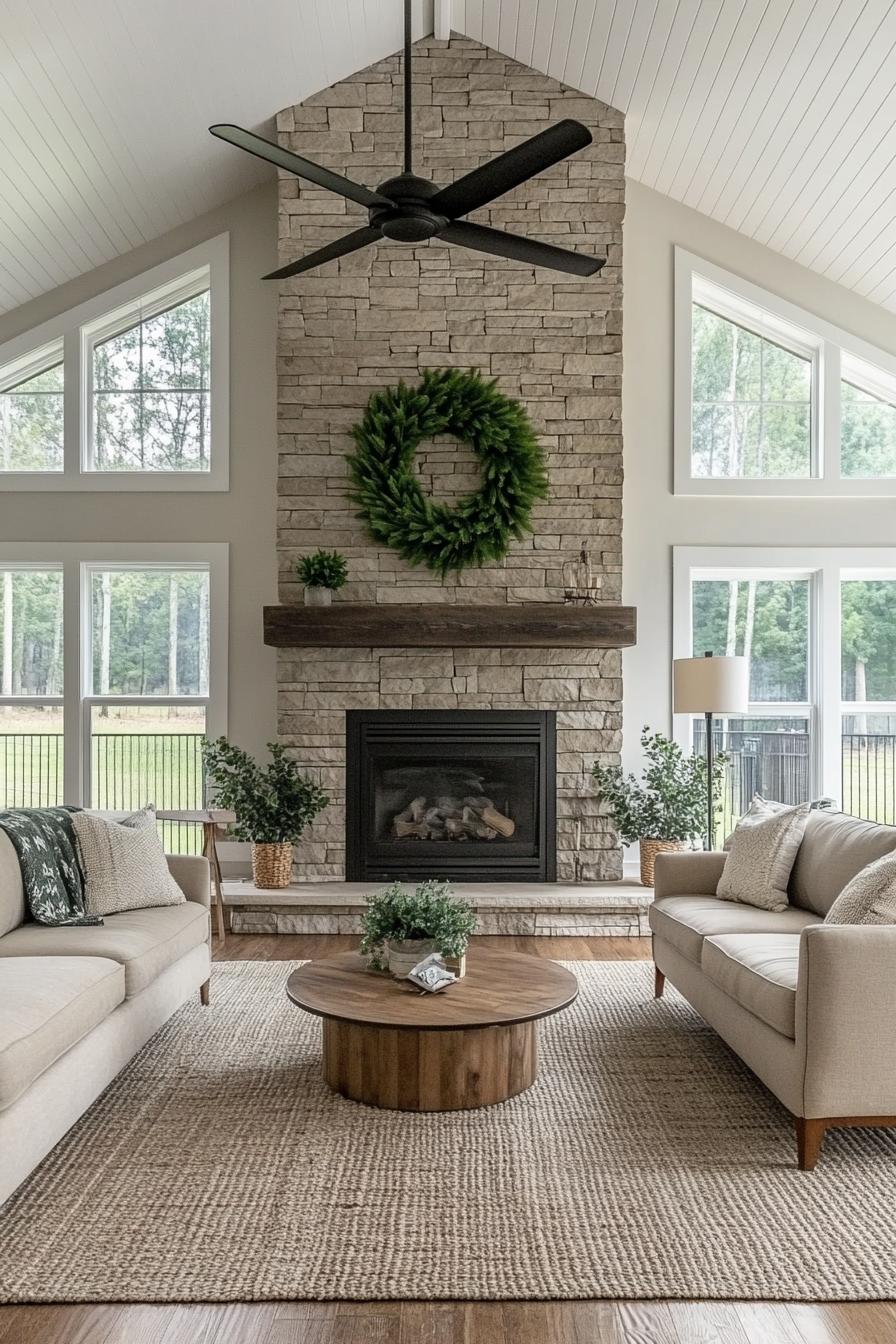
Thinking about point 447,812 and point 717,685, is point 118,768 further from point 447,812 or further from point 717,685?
point 717,685

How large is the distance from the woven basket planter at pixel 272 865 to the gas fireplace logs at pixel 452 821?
0.61 metres

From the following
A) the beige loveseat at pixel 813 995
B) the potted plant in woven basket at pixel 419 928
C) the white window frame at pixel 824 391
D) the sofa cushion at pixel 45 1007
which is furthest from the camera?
the white window frame at pixel 824 391

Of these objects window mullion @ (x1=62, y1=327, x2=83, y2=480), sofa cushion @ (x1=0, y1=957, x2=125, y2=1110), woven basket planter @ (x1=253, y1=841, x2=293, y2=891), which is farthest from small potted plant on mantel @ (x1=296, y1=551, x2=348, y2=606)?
sofa cushion @ (x1=0, y1=957, x2=125, y2=1110)

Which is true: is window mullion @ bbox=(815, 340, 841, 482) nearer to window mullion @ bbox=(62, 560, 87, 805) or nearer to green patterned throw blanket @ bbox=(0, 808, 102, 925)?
window mullion @ bbox=(62, 560, 87, 805)

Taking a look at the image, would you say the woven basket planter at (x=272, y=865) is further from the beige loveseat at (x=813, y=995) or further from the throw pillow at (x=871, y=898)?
the throw pillow at (x=871, y=898)

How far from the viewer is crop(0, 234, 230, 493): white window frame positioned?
6137 mm

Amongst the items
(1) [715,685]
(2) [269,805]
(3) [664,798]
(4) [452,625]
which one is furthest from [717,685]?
(2) [269,805]

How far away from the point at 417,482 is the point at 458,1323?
14.1 ft

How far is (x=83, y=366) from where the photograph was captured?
6.22m

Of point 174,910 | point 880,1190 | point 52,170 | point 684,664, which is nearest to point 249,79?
point 52,170

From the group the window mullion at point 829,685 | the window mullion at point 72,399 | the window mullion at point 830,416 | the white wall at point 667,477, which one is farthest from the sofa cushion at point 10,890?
the window mullion at point 830,416

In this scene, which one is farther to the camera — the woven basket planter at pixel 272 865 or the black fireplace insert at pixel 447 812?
the black fireplace insert at pixel 447 812

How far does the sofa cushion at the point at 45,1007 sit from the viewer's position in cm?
238

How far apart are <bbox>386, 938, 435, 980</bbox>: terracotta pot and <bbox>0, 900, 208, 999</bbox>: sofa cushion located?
0.76 m
